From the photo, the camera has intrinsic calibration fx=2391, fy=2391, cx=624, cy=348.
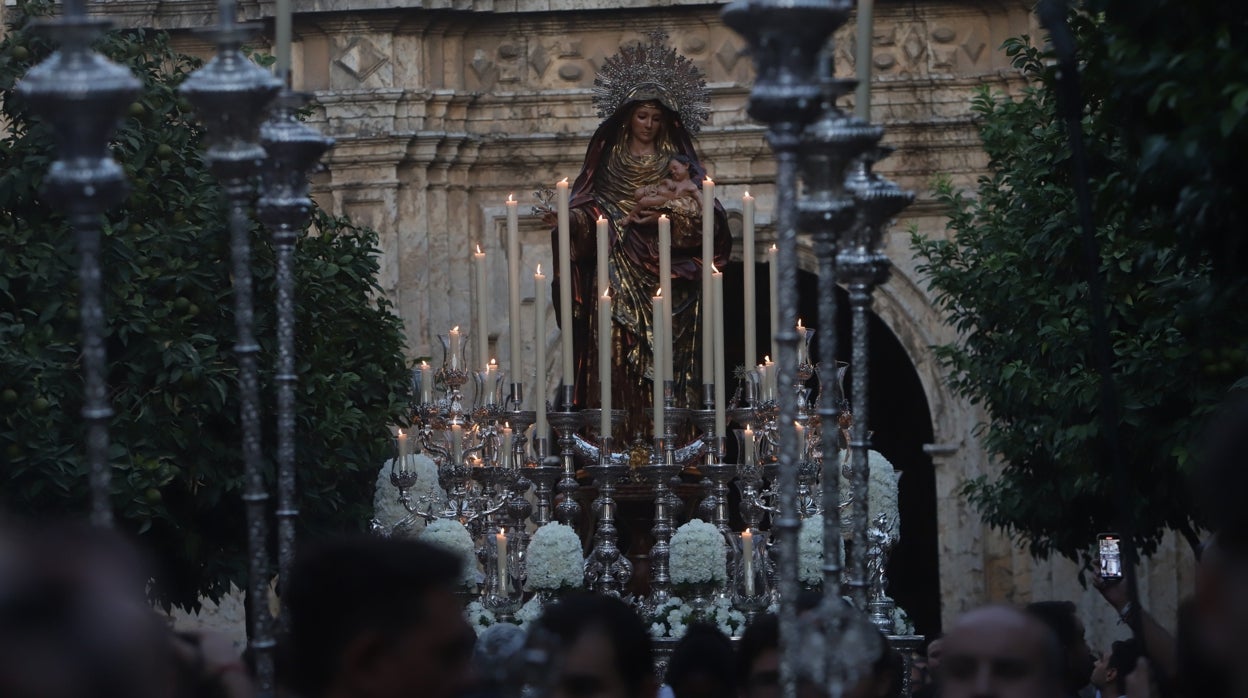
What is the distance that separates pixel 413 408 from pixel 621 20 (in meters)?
10.1

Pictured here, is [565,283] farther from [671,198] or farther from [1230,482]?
[1230,482]

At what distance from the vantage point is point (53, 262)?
12.8 m

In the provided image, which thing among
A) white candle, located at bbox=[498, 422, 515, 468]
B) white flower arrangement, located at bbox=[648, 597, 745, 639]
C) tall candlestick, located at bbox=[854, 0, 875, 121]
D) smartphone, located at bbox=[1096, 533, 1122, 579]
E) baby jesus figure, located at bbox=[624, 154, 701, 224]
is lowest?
white flower arrangement, located at bbox=[648, 597, 745, 639]

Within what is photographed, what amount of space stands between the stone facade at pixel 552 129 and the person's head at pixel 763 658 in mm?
12900

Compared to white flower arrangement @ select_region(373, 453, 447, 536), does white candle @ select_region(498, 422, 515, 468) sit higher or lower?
higher

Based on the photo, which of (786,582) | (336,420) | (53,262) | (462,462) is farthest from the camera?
(336,420)

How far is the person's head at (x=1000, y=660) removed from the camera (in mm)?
4566

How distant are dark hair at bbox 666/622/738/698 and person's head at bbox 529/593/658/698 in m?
1.44

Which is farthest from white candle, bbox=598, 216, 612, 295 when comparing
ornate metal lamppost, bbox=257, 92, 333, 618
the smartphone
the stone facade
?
the stone facade

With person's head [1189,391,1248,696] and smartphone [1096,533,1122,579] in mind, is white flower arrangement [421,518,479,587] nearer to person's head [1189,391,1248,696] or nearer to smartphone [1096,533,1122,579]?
smartphone [1096,533,1122,579]

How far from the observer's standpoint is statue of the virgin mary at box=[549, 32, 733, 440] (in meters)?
11.3

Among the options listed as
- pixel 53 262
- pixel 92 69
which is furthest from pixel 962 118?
pixel 92 69

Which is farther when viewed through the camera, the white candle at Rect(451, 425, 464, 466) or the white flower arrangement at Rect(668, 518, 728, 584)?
the white candle at Rect(451, 425, 464, 466)

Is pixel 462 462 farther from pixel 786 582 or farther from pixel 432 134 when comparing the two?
pixel 432 134
